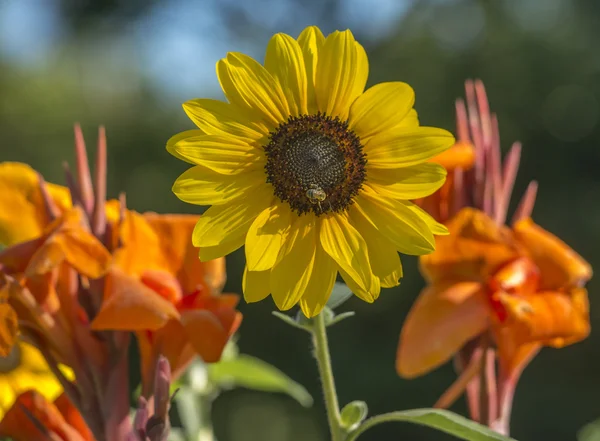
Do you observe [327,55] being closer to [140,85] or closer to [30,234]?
[30,234]

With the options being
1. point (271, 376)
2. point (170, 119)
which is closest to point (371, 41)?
point (170, 119)

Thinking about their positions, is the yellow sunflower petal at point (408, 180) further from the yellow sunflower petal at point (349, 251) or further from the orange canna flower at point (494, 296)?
the orange canna flower at point (494, 296)

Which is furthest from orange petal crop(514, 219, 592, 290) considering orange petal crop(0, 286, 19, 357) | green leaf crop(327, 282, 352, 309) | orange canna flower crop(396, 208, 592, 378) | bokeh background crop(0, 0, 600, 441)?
bokeh background crop(0, 0, 600, 441)

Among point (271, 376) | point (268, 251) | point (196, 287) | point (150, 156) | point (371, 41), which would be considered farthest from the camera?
point (371, 41)

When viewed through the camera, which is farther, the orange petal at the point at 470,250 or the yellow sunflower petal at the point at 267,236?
the orange petal at the point at 470,250

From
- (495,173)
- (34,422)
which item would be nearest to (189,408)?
(34,422)

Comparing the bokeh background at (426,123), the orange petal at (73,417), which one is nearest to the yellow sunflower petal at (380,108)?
the orange petal at (73,417)
